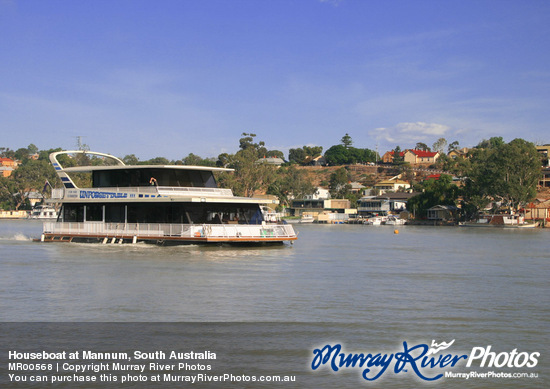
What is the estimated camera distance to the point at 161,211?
120 feet

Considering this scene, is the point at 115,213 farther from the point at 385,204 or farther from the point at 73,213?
the point at 385,204

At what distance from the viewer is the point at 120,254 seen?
31797 mm

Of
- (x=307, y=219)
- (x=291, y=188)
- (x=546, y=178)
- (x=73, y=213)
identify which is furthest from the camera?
(x=291, y=188)

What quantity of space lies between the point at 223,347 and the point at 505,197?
8685 cm

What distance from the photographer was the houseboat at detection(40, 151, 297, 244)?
1348 inches

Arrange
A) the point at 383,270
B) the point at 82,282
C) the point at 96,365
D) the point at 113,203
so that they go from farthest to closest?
the point at 113,203, the point at 383,270, the point at 82,282, the point at 96,365

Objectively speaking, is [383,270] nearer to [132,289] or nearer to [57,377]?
[132,289]

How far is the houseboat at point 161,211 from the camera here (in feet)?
112

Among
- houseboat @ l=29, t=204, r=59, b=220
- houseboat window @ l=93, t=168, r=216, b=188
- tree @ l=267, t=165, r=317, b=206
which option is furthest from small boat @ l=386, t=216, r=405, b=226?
houseboat window @ l=93, t=168, r=216, b=188

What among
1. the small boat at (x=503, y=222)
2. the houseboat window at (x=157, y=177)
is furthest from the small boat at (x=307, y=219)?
the houseboat window at (x=157, y=177)

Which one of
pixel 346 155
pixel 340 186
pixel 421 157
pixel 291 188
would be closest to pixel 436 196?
pixel 340 186

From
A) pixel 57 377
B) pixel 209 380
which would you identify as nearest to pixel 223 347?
pixel 209 380

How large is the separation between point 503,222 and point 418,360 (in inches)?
3306

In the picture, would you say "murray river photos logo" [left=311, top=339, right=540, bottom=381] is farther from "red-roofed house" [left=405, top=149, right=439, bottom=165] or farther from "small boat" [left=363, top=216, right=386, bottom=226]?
"red-roofed house" [left=405, top=149, right=439, bottom=165]
